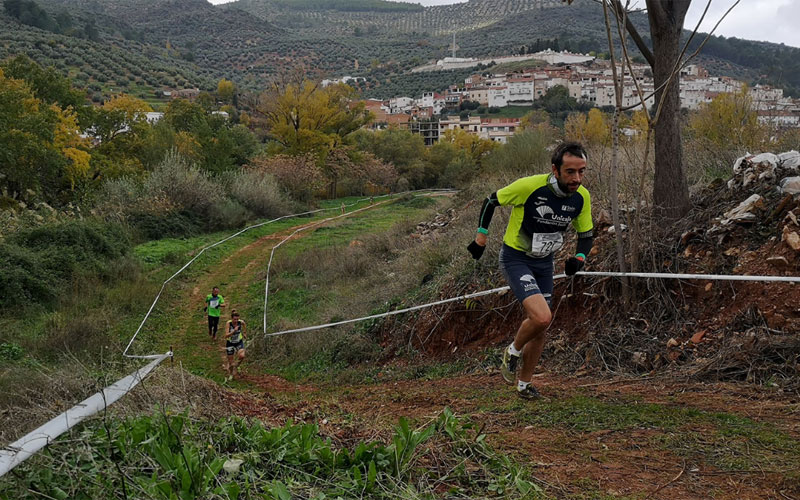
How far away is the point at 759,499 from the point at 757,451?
0.64 meters

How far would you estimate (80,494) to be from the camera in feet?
8.46

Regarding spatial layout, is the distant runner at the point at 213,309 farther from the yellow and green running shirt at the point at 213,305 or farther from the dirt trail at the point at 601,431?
the dirt trail at the point at 601,431

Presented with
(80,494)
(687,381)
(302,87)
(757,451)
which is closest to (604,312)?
(687,381)

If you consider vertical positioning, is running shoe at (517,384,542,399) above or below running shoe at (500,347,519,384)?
below

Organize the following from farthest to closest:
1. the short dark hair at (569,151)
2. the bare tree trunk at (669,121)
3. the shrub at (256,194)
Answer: the shrub at (256,194) → the bare tree trunk at (669,121) → the short dark hair at (569,151)

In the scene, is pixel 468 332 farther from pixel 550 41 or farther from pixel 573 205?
pixel 550 41

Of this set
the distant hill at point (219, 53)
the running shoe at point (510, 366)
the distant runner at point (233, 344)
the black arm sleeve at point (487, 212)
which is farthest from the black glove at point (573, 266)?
the distant hill at point (219, 53)

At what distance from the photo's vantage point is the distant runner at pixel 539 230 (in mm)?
4621

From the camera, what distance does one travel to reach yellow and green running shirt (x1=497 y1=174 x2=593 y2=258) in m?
4.74

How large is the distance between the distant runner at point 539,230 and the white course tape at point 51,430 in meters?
2.86

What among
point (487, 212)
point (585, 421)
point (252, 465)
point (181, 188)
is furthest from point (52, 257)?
point (585, 421)

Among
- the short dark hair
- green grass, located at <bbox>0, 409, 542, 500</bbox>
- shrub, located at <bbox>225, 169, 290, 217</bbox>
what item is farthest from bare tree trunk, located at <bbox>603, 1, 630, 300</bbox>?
shrub, located at <bbox>225, 169, 290, 217</bbox>

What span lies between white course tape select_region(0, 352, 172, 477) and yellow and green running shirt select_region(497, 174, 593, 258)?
300 cm

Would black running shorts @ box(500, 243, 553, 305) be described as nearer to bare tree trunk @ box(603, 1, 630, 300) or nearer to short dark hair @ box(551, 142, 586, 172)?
short dark hair @ box(551, 142, 586, 172)
